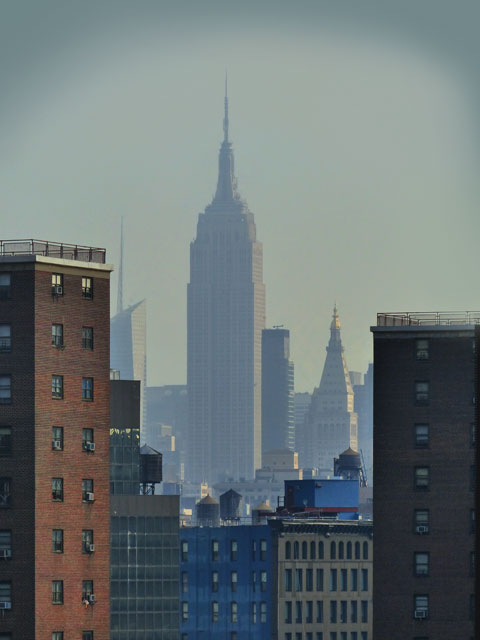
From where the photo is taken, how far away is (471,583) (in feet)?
360

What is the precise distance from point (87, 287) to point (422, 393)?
31122 mm

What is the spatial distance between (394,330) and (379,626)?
1493 cm

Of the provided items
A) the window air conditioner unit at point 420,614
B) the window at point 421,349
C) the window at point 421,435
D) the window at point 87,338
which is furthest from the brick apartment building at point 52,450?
the window at point 421,349

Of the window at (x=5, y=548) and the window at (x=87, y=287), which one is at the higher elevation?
the window at (x=87, y=287)

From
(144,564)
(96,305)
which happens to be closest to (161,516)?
(144,564)

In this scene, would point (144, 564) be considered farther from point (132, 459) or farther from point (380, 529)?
point (380, 529)

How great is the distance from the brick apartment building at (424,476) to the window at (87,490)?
92.5ft

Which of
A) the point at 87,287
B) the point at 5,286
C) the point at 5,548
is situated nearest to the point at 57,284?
the point at 87,287

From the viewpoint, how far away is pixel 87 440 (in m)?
86.5

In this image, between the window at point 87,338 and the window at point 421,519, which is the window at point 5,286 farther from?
the window at point 421,519

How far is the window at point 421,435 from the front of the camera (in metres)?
114

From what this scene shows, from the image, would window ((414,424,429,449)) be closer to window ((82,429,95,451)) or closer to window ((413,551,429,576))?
window ((413,551,429,576))

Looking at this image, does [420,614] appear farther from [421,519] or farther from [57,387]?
[57,387]

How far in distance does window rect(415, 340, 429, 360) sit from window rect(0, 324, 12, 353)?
112ft
